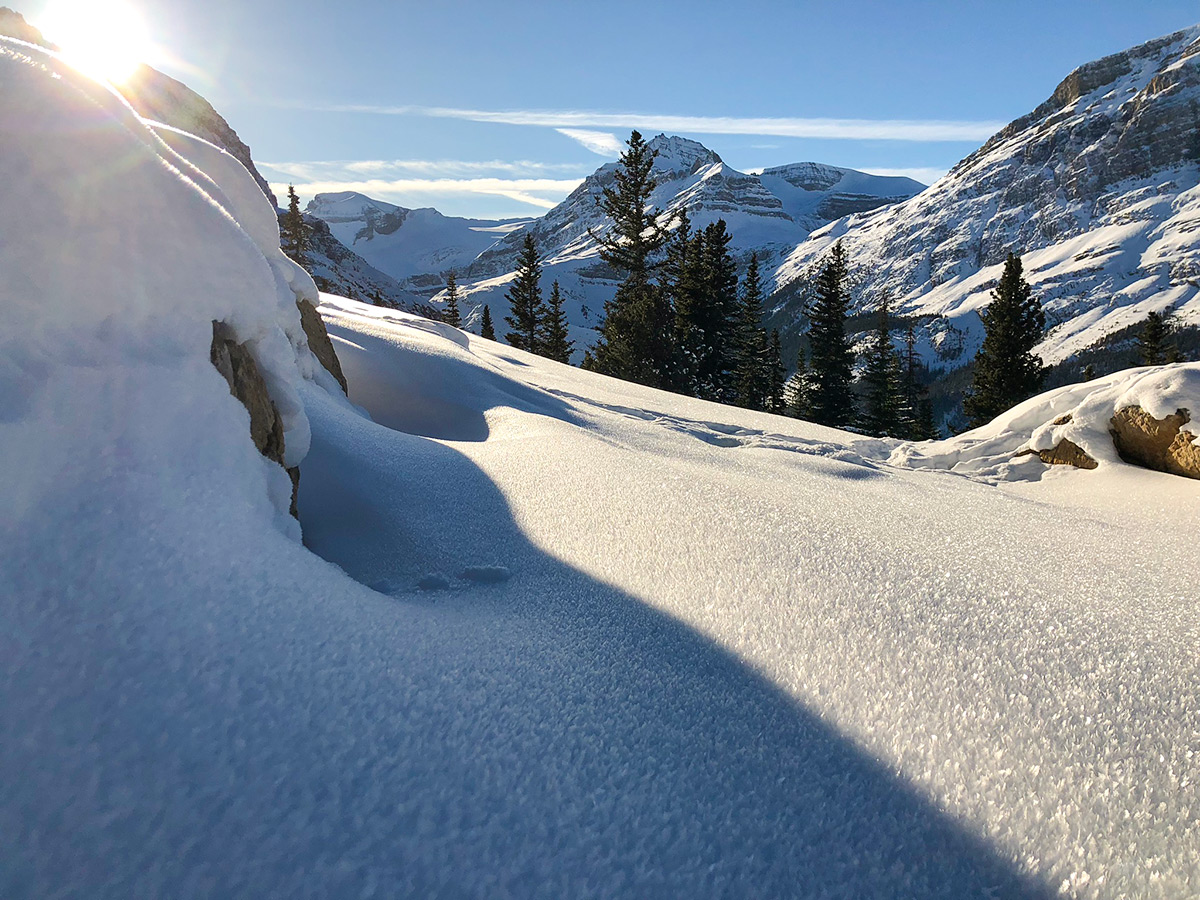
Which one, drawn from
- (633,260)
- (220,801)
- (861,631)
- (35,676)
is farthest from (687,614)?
(633,260)

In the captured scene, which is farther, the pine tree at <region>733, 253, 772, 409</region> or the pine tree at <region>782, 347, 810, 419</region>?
the pine tree at <region>782, 347, 810, 419</region>

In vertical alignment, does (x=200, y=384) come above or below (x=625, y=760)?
above

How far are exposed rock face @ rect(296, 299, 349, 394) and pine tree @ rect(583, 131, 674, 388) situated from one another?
692 inches

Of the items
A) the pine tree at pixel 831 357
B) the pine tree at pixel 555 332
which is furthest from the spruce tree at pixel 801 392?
the pine tree at pixel 555 332

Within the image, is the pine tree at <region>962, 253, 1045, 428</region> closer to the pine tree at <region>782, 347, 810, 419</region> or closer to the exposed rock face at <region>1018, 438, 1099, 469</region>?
the pine tree at <region>782, 347, 810, 419</region>

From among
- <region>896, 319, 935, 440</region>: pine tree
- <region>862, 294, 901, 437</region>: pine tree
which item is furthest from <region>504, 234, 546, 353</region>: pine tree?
<region>896, 319, 935, 440</region>: pine tree

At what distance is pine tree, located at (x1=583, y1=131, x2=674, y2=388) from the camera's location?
76.2 feet

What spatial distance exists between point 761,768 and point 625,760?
32 centimetres

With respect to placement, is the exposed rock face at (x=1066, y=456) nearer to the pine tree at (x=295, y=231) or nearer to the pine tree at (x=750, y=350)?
the pine tree at (x=750, y=350)

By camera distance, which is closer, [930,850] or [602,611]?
[930,850]

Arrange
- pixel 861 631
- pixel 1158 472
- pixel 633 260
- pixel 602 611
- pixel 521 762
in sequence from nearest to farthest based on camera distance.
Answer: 1. pixel 521 762
2. pixel 861 631
3. pixel 602 611
4. pixel 1158 472
5. pixel 633 260

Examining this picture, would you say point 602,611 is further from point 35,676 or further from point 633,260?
point 633,260

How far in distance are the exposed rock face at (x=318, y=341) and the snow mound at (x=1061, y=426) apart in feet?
18.1

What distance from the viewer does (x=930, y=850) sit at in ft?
4.00
